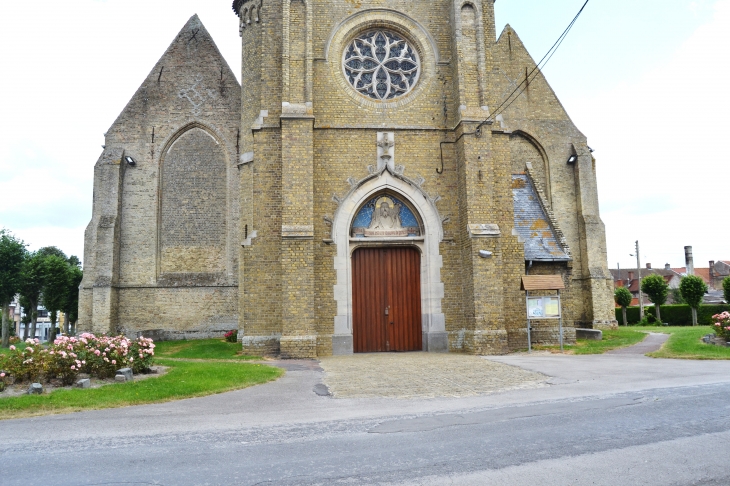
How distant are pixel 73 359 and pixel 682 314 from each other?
36.2 m

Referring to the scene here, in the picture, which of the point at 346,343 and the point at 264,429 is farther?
the point at 346,343

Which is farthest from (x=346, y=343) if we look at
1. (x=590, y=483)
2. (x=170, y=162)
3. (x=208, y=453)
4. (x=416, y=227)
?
(x=170, y=162)

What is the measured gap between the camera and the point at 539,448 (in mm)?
5453

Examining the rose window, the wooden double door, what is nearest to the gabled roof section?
the rose window

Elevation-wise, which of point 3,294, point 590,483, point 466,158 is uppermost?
point 466,158

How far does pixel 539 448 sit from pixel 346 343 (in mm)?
10466

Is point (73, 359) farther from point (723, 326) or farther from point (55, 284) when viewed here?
point (55, 284)

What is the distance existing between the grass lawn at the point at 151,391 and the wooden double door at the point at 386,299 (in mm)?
4356

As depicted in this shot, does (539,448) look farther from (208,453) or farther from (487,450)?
(208,453)

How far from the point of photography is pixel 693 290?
31609 mm

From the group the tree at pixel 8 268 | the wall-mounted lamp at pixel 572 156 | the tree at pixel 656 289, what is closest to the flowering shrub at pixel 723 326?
the wall-mounted lamp at pixel 572 156

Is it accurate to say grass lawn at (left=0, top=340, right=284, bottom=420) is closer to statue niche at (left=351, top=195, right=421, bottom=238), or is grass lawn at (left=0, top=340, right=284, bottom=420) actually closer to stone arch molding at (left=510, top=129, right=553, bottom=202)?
statue niche at (left=351, top=195, right=421, bottom=238)

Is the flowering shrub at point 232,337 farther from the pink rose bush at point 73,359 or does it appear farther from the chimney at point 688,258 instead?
the chimney at point 688,258

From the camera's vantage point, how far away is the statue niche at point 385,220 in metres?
16.5
